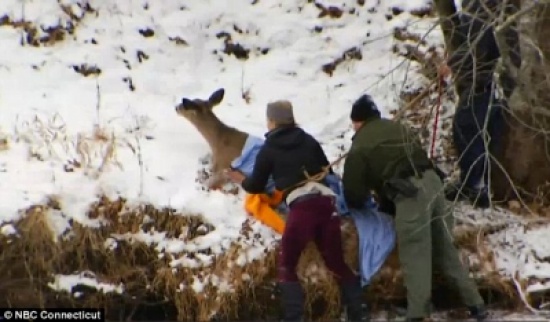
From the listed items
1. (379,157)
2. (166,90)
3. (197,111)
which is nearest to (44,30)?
(166,90)

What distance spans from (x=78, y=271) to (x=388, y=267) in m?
2.60

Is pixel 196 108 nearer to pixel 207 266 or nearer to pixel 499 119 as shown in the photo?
pixel 207 266

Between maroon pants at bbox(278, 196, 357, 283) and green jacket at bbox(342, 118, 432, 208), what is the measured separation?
11.0 inches

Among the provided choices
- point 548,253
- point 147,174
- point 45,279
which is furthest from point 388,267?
point 45,279

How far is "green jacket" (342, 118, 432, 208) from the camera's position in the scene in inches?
289

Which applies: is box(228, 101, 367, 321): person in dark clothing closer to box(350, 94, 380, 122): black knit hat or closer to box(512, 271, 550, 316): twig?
box(350, 94, 380, 122): black knit hat

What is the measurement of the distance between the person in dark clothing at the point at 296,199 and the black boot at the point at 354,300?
0.01 meters

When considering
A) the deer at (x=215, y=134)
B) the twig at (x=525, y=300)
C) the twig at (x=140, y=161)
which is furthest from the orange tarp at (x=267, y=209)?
the twig at (x=525, y=300)

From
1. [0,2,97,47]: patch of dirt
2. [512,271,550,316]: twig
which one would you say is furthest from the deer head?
[512,271,550,316]: twig

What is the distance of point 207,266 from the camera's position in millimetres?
7770

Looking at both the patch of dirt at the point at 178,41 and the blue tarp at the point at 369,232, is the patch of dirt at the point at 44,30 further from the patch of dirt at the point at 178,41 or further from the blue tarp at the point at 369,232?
the blue tarp at the point at 369,232

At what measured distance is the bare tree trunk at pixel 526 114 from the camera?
7.68m

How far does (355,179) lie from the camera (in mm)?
7480

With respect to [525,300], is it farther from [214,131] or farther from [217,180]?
[214,131]
